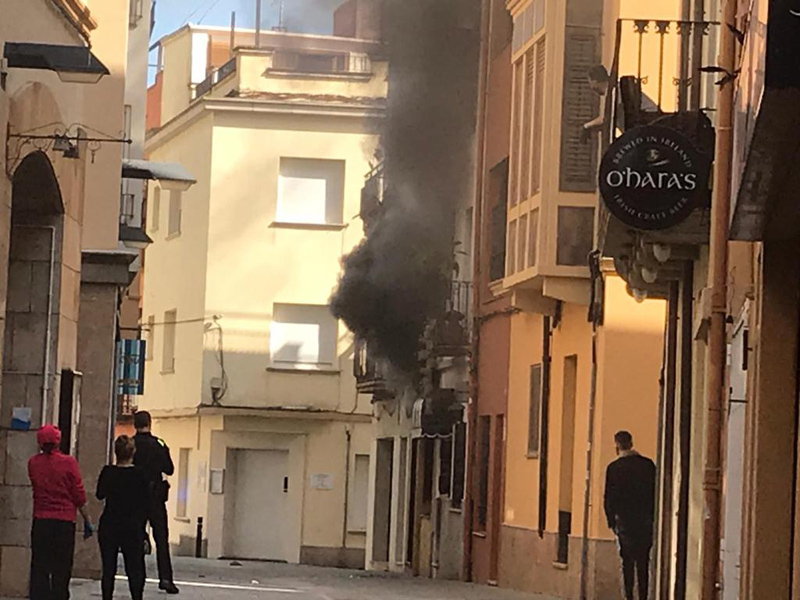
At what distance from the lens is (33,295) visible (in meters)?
19.2

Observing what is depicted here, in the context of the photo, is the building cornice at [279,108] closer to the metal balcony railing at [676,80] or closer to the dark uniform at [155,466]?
the metal balcony railing at [676,80]

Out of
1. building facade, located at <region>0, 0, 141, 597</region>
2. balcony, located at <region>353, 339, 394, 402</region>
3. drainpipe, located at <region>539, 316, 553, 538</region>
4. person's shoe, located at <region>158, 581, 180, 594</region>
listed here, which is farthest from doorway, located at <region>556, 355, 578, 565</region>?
balcony, located at <region>353, 339, 394, 402</region>

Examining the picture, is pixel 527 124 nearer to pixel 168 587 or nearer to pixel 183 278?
pixel 168 587

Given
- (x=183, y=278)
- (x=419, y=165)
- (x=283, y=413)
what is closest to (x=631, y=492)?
(x=419, y=165)

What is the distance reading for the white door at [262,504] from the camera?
4553 centimetres

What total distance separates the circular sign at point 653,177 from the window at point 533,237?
323 inches

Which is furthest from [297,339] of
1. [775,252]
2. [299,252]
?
[775,252]

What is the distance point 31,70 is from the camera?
1770 centimetres

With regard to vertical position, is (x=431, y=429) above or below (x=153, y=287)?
below

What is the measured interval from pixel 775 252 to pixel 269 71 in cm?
3617

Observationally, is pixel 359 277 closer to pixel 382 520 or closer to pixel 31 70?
pixel 382 520

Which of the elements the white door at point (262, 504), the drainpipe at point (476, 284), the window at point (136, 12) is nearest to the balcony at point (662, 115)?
the drainpipe at point (476, 284)

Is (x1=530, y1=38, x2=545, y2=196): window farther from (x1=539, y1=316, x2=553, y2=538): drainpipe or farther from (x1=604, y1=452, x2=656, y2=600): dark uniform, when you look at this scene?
(x1=604, y1=452, x2=656, y2=600): dark uniform

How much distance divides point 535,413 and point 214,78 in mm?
24169
